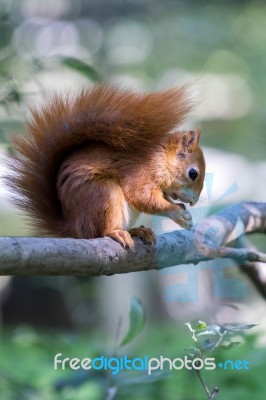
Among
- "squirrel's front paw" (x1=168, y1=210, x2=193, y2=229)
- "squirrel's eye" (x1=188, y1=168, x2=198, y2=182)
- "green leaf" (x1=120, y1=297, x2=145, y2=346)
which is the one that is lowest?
"green leaf" (x1=120, y1=297, x2=145, y2=346)

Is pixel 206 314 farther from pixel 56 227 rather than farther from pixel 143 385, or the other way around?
pixel 56 227

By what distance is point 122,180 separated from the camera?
162cm

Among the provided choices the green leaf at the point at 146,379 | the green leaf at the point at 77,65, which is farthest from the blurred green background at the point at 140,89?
the green leaf at the point at 146,379

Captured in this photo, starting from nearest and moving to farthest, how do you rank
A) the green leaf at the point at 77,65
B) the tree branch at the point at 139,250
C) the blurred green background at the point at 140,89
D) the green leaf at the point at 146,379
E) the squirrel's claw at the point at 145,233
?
the tree branch at the point at 139,250 → the green leaf at the point at 146,379 → the squirrel's claw at the point at 145,233 → the blurred green background at the point at 140,89 → the green leaf at the point at 77,65

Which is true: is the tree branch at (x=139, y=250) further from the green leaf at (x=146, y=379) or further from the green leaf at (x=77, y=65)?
the green leaf at (x=77, y=65)

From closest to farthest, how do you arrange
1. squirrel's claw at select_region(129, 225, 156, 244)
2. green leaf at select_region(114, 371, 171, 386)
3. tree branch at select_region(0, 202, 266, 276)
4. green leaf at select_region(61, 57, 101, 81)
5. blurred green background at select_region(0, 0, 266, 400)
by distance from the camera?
1. tree branch at select_region(0, 202, 266, 276)
2. green leaf at select_region(114, 371, 171, 386)
3. squirrel's claw at select_region(129, 225, 156, 244)
4. blurred green background at select_region(0, 0, 266, 400)
5. green leaf at select_region(61, 57, 101, 81)

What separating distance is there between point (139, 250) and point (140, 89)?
620mm

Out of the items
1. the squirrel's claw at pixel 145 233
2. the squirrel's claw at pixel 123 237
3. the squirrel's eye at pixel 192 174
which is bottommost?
the squirrel's claw at pixel 145 233

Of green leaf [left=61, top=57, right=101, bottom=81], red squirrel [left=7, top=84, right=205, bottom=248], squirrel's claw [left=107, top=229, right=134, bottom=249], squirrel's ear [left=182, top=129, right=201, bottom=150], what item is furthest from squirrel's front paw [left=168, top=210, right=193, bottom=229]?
green leaf [left=61, top=57, right=101, bottom=81]

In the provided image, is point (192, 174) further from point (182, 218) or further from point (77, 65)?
point (77, 65)

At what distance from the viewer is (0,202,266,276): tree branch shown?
1011 millimetres

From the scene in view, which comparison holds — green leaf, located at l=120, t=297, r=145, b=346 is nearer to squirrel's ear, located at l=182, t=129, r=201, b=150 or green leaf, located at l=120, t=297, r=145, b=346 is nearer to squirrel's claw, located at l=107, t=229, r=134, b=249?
squirrel's claw, located at l=107, t=229, r=134, b=249

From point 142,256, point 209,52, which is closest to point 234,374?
point 142,256

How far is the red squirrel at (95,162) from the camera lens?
4.98ft
